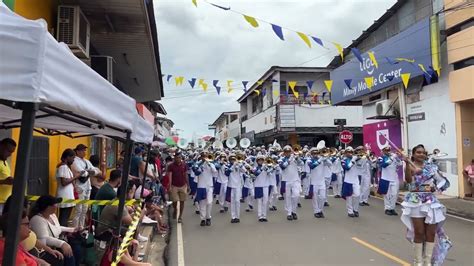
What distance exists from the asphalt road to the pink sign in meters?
8.37

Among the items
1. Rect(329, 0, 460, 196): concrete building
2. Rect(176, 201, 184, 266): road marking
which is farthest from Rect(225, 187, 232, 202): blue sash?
Rect(329, 0, 460, 196): concrete building

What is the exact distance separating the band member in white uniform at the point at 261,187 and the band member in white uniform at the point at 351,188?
6.95ft

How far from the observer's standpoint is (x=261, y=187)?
1210 cm

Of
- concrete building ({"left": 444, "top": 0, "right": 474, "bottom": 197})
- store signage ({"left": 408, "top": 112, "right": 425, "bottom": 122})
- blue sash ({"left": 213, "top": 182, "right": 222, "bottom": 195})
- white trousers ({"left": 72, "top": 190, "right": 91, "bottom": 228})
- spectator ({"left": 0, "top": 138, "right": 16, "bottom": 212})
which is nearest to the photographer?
spectator ({"left": 0, "top": 138, "right": 16, "bottom": 212})

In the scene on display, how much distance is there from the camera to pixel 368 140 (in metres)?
23.1

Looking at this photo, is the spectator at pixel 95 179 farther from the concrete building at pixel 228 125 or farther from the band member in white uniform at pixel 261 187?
the concrete building at pixel 228 125

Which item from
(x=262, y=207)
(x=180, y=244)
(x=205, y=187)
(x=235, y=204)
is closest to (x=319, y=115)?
(x=262, y=207)

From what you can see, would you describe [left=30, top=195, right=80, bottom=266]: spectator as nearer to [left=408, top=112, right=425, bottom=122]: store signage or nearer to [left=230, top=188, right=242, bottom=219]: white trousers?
[left=230, top=188, right=242, bottom=219]: white trousers

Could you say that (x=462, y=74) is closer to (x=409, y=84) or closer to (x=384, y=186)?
(x=409, y=84)

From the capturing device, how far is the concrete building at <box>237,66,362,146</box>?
34125mm

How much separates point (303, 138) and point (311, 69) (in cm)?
561

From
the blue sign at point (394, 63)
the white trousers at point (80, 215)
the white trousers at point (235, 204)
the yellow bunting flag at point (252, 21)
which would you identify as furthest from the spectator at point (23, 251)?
the blue sign at point (394, 63)

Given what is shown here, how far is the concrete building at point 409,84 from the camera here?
1595 centimetres

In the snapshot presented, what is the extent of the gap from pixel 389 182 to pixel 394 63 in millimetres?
7423
